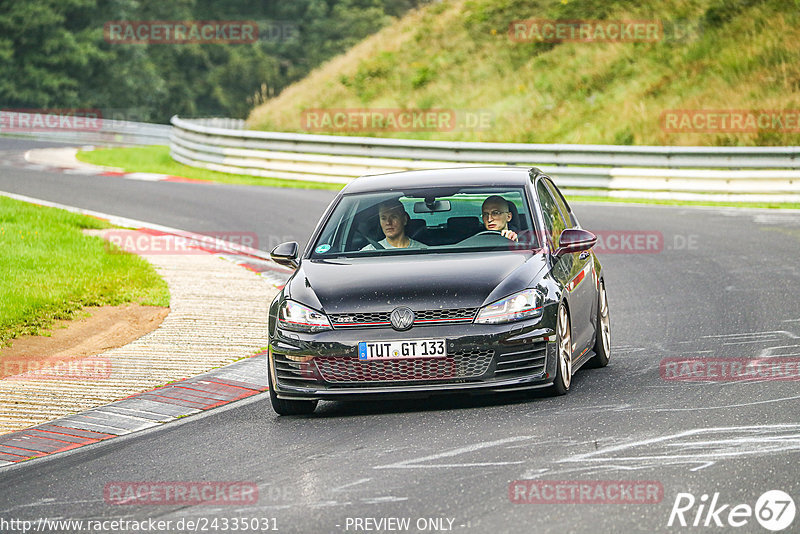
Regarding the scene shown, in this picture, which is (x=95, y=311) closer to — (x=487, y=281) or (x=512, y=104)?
(x=487, y=281)

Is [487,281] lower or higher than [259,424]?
higher

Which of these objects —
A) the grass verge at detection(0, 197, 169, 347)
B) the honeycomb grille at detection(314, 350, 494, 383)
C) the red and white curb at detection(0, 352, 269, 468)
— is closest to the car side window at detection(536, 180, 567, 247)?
the honeycomb grille at detection(314, 350, 494, 383)

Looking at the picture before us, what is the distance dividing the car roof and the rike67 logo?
3.93m

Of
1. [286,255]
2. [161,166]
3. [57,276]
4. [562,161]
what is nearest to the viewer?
[286,255]

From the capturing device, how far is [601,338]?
9.46 metres

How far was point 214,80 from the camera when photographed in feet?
245

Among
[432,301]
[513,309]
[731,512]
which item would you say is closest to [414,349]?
[432,301]

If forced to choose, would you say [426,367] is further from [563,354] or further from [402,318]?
[563,354]

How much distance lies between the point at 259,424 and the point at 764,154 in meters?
17.1

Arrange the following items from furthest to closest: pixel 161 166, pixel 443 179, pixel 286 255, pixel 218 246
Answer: pixel 161 166, pixel 218 246, pixel 443 179, pixel 286 255

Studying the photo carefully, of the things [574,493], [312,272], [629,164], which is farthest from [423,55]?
[574,493]

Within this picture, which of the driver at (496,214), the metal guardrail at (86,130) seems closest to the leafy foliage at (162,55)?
the metal guardrail at (86,130)

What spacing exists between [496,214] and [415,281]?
1224 mm

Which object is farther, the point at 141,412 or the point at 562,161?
the point at 562,161
